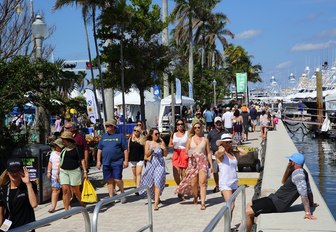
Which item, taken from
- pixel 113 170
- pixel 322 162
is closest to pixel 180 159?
pixel 113 170

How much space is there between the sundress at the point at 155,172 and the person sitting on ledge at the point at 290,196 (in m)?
2.61

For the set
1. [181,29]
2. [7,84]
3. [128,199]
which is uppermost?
[181,29]

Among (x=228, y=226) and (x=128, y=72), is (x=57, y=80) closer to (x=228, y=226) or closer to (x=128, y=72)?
(x=228, y=226)

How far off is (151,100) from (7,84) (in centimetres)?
2319

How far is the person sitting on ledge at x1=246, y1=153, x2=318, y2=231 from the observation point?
7.86m

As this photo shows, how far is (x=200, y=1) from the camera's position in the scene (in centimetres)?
4928

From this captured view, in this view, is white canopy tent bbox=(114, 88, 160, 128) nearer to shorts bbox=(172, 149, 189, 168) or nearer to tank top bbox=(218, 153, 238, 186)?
shorts bbox=(172, 149, 189, 168)

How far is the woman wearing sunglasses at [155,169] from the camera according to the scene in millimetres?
10320

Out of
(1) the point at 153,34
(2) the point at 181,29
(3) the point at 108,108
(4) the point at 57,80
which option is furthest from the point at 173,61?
(2) the point at 181,29

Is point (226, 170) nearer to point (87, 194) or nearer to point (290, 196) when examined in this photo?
point (290, 196)

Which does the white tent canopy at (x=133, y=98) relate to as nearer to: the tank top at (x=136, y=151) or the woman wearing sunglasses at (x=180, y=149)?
the tank top at (x=136, y=151)

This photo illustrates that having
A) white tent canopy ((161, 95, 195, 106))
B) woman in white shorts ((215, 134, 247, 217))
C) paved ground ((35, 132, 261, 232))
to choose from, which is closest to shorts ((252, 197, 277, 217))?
woman in white shorts ((215, 134, 247, 217))

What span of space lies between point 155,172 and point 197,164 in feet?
2.75

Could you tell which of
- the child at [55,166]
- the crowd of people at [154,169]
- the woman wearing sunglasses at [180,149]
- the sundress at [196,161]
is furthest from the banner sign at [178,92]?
the child at [55,166]
